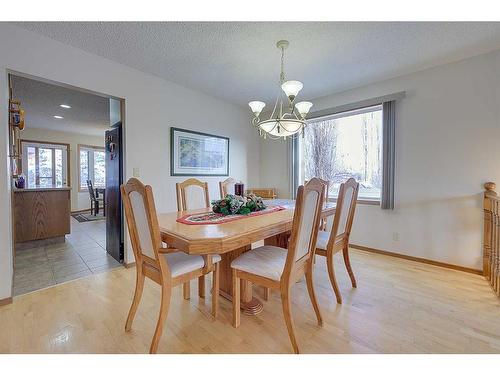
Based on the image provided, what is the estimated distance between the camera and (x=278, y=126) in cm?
216

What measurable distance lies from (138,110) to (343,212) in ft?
8.51

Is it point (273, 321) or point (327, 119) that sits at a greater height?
point (327, 119)

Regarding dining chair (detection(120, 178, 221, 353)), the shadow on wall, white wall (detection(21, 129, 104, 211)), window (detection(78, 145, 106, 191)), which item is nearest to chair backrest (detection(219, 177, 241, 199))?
dining chair (detection(120, 178, 221, 353))

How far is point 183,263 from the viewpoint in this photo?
1.53m

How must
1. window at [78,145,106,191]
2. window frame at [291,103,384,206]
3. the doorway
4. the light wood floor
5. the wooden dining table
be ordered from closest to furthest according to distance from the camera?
the wooden dining table
the light wood floor
the doorway
window frame at [291,103,384,206]
window at [78,145,106,191]

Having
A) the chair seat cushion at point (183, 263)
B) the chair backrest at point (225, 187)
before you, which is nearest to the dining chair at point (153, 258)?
the chair seat cushion at point (183, 263)

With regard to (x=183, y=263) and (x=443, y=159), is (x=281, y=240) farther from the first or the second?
(x=443, y=159)

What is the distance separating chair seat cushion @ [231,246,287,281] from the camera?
1479mm

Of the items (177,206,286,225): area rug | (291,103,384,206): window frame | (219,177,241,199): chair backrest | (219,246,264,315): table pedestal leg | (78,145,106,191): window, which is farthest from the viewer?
(78,145,106,191): window

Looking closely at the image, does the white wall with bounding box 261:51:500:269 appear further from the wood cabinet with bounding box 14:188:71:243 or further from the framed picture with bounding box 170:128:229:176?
the wood cabinet with bounding box 14:188:71:243

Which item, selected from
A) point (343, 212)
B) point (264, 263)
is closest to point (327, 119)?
point (343, 212)

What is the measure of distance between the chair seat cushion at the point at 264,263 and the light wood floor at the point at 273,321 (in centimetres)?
43

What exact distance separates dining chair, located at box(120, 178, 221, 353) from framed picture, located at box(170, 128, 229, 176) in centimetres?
179
